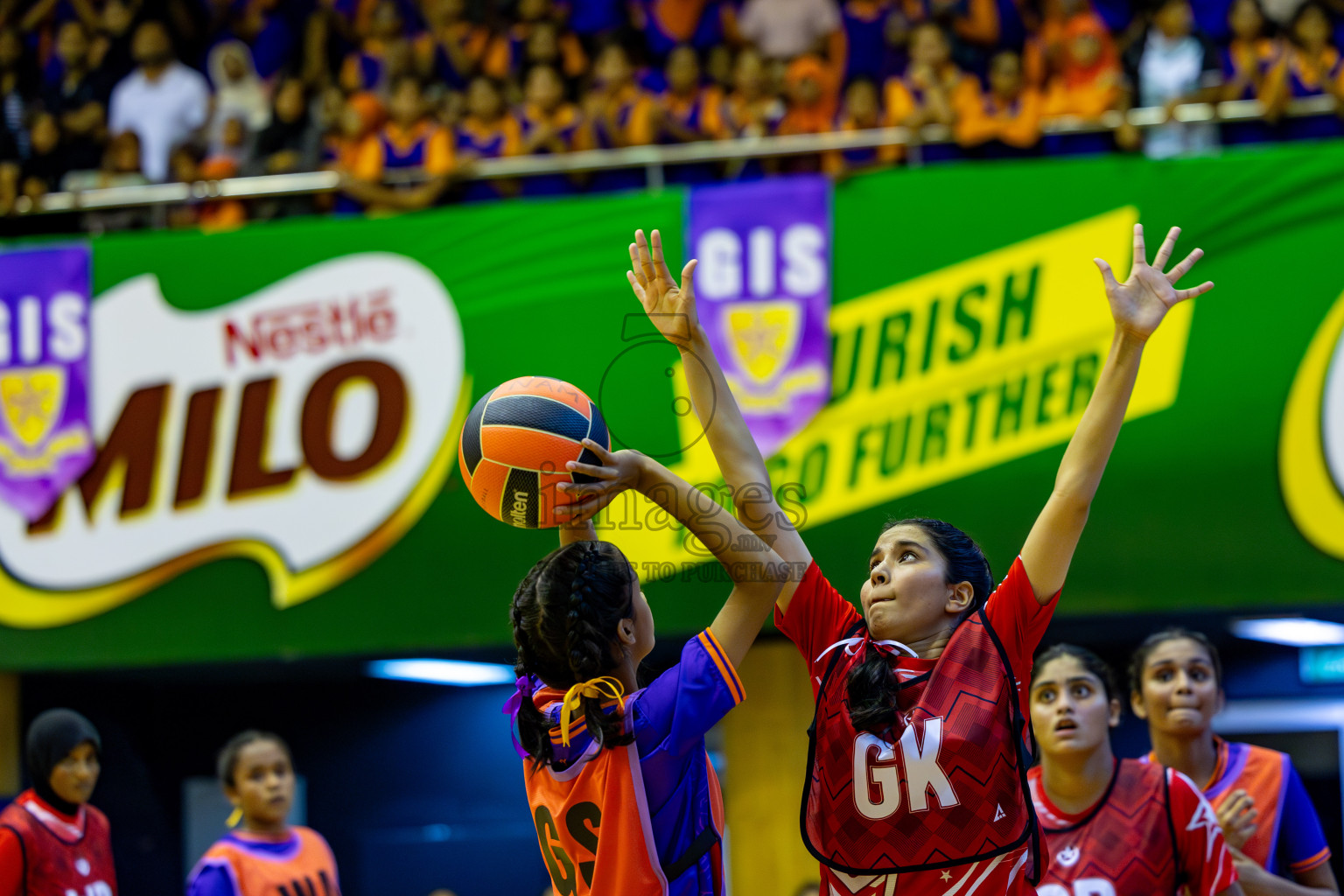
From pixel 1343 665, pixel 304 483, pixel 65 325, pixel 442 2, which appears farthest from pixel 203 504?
pixel 1343 665

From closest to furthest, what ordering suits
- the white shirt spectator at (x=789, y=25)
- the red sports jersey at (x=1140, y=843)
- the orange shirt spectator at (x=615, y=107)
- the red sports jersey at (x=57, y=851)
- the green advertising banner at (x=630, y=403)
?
the red sports jersey at (x=1140, y=843)
the red sports jersey at (x=57, y=851)
the green advertising banner at (x=630, y=403)
the orange shirt spectator at (x=615, y=107)
the white shirt spectator at (x=789, y=25)

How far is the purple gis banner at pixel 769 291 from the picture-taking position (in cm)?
739

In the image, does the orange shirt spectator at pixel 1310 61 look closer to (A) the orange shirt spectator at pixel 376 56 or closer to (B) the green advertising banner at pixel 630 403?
(B) the green advertising banner at pixel 630 403

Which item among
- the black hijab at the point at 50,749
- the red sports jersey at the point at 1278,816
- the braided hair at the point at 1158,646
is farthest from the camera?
the black hijab at the point at 50,749

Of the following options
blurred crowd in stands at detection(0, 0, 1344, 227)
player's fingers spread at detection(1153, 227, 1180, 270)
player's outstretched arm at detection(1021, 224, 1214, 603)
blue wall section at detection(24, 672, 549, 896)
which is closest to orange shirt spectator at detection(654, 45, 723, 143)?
blurred crowd in stands at detection(0, 0, 1344, 227)

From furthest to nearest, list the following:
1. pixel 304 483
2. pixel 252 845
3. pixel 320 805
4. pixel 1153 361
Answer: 1. pixel 320 805
2. pixel 304 483
3. pixel 1153 361
4. pixel 252 845

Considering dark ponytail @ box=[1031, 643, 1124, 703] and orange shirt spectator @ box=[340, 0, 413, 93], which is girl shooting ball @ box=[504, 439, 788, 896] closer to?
dark ponytail @ box=[1031, 643, 1124, 703]

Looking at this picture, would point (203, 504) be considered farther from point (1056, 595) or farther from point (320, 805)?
point (1056, 595)

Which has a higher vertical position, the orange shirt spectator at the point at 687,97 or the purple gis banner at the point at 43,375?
the orange shirt spectator at the point at 687,97

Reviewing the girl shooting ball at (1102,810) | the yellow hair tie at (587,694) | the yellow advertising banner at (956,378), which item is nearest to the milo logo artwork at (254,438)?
the yellow advertising banner at (956,378)

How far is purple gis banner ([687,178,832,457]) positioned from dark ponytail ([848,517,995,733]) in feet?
14.4

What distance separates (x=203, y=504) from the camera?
308 inches

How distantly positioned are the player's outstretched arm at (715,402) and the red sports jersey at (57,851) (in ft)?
12.3

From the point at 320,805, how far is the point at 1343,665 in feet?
26.9
